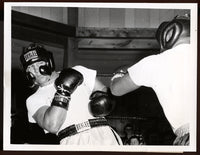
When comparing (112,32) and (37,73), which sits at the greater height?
(112,32)

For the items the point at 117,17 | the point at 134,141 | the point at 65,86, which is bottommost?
the point at 134,141

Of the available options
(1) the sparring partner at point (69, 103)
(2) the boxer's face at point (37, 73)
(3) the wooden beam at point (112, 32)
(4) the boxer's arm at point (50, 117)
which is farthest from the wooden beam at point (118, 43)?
(4) the boxer's arm at point (50, 117)

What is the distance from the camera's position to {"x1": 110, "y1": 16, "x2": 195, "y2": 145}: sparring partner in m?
1.67

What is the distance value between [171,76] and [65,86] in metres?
0.55

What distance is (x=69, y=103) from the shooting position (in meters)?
1.68

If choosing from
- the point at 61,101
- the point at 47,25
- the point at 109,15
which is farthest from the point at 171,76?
the point at 47,25

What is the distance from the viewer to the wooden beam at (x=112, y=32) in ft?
5.56

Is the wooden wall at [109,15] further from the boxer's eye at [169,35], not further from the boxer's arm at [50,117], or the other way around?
Answer: the boxer's arm at [50,117]

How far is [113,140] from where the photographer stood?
5.52 feet

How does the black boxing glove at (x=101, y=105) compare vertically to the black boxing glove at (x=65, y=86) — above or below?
below

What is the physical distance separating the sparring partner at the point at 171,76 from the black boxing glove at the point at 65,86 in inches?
7.9

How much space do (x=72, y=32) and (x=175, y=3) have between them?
55 cm

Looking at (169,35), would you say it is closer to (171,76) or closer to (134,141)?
(171,76)

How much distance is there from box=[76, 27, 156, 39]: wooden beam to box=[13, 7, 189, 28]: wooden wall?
0.03 m
